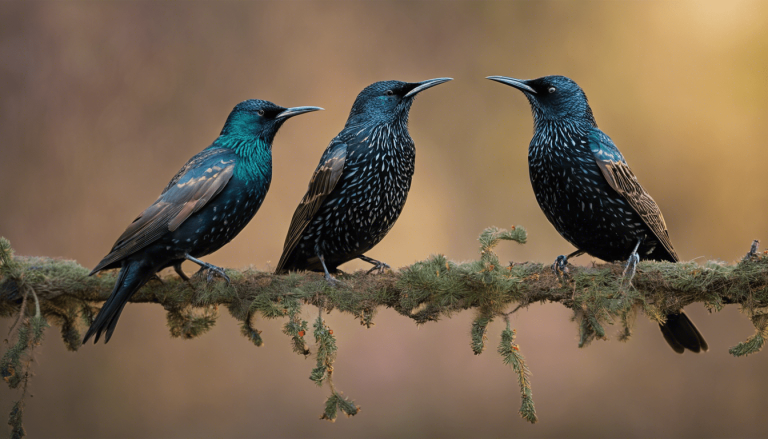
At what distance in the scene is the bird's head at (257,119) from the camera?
2.59 m

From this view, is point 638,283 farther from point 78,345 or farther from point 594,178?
point 78,345

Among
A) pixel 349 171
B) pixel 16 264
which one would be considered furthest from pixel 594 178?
pixel 16 264

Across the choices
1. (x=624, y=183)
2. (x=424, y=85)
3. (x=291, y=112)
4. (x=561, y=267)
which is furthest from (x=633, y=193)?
(x=291, y=112)

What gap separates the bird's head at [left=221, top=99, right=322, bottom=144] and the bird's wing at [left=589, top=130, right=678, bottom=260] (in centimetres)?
123

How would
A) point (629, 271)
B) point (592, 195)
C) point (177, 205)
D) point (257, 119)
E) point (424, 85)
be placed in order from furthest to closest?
point (257, 119) < point (424, 85) < point (177, 205) < point (592, 195) < point (629, 271)

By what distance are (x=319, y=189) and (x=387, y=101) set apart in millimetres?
483

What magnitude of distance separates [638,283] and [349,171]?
3.85 ft

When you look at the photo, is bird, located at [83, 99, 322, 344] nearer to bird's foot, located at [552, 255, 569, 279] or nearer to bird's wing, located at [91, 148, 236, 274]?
bird's wing, located at [91, 148, 236, 274]

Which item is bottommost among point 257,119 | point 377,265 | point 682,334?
point 682,334

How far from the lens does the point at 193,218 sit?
2393 mm

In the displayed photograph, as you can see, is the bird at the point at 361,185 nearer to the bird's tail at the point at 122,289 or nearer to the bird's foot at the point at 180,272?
the bird's foot at the point at 180,272

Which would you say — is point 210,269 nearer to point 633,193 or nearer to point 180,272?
point 180,272

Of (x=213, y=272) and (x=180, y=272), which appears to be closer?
(x=213, y=272)

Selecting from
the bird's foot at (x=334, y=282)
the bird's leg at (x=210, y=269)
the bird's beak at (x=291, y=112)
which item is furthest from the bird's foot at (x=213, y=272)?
the bird's beak at (x=291, y=112)
